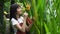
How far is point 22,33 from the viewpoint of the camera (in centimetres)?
166

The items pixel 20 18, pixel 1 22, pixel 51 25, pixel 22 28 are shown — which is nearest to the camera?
pixel 51 25

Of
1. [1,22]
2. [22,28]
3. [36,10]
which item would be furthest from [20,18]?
[36,10]

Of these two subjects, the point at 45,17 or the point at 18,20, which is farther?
the point at 18,20

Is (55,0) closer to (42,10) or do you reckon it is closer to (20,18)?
(42,10)

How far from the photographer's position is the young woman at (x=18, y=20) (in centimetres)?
163

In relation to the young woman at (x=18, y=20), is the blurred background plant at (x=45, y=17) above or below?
above

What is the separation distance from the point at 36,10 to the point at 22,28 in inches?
17.6

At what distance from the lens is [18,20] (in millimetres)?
1697

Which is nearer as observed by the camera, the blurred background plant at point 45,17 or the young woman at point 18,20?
the blurred background plant at point 45,17

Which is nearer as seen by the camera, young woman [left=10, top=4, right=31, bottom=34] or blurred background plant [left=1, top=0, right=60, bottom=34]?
blurred background plant [left=1, top=0, right=60, bottom=34]

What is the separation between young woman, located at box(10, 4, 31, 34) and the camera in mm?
1627

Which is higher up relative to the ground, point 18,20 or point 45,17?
point 45,17

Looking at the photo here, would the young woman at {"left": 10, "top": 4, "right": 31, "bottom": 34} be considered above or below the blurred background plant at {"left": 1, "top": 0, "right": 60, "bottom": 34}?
below

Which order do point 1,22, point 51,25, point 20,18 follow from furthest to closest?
point 1,22 < point 20,18 < point 51,25
